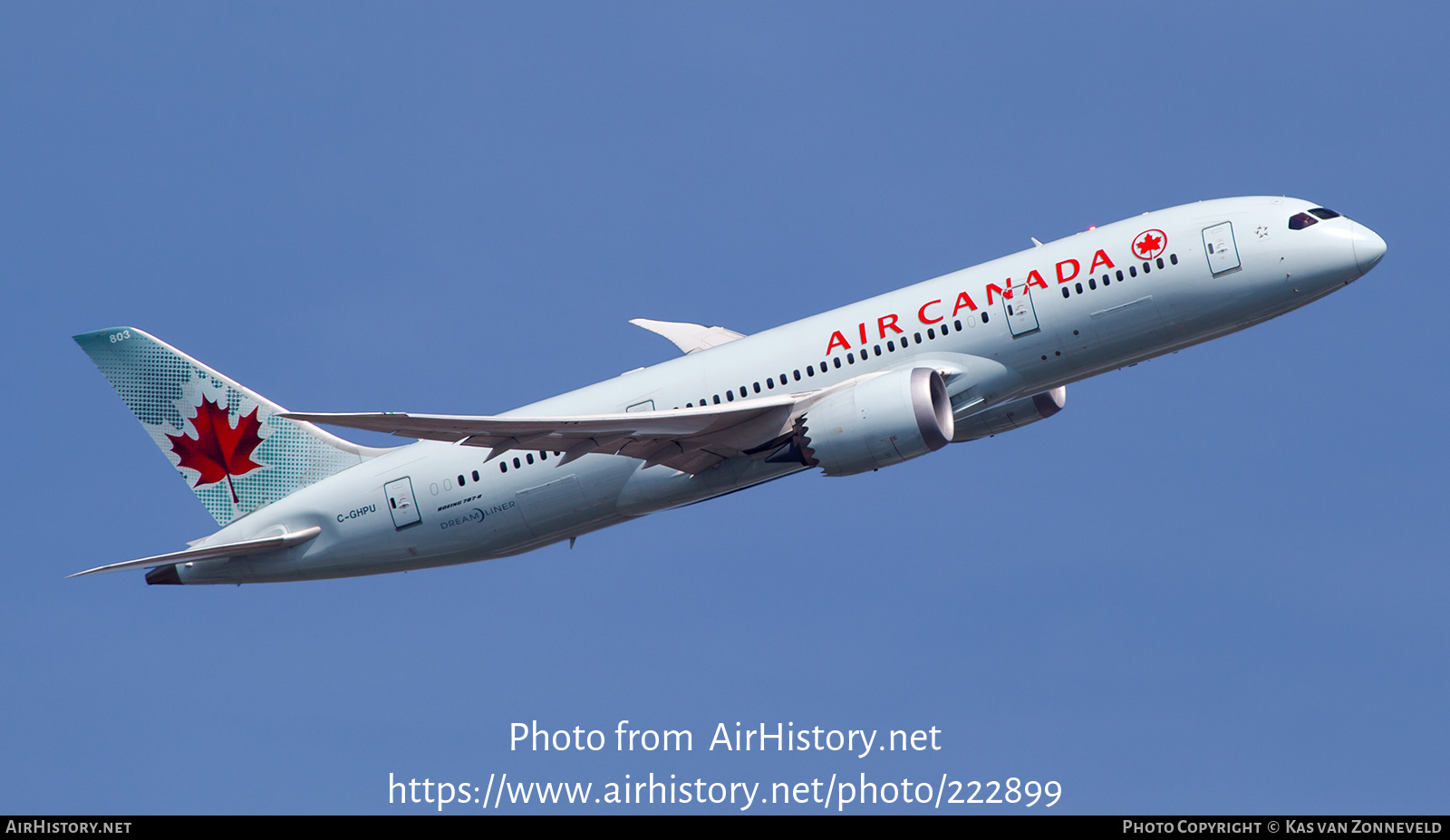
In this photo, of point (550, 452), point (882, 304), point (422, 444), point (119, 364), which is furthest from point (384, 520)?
point (882, 304)

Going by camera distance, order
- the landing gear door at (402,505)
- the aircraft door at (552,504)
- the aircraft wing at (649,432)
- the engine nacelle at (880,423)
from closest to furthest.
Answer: the aircraft wing at (649,432) < the engine nacelle at (880,423) < the aircraft door at (552,504) < the landing gear door at (402,505)

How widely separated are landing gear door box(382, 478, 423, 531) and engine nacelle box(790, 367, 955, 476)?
12.2 meters

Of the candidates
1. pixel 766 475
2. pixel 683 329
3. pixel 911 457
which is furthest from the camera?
pixel 683 329

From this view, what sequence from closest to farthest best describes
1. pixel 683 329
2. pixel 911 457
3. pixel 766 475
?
pixel 911 457 < pixel 766 475 < pixel 683 329

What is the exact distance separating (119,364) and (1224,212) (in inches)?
1320

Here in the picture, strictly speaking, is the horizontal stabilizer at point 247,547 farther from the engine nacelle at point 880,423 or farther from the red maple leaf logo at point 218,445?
the engine nacelle at point 880,423

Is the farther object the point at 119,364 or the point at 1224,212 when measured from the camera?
the point at 119,364

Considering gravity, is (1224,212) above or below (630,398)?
above

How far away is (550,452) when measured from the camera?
46594mm

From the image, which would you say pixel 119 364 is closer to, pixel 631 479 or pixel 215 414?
pixel 215 414

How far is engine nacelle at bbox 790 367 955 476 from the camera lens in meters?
42.5

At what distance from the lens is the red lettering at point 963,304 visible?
44.7 meters

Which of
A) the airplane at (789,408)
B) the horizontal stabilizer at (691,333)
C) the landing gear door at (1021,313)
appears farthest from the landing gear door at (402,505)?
the landing gear door at (1021,313)

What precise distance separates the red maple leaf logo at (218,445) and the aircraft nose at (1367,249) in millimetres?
32486
